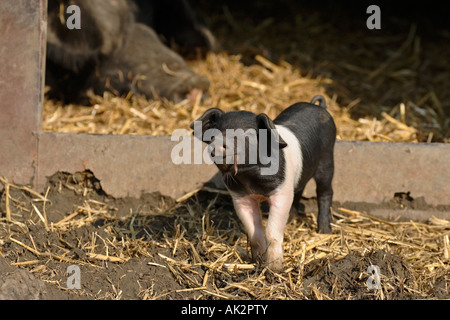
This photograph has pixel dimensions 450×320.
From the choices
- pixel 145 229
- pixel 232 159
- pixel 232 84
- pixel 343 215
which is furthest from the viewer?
pixel 232 84

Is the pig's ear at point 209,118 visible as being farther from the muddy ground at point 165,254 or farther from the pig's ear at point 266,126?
the muddy ground at point 165,254

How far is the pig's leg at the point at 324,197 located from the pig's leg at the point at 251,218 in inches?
26.2

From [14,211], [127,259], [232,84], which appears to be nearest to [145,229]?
[127,259]

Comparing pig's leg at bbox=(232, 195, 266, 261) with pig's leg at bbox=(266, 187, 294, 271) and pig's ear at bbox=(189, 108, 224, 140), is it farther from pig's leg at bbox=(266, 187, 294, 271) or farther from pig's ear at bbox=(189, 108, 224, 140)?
pig's ear at bbox=(189, 108, 224, 140)

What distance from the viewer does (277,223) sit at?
3.12m

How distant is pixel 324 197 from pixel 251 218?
775 mm

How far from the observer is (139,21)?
5801 mm

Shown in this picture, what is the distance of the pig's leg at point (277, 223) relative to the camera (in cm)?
308

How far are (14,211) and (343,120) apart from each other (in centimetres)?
252

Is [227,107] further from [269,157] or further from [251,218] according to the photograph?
[269,157]

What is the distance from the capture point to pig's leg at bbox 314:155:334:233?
373 centimetres

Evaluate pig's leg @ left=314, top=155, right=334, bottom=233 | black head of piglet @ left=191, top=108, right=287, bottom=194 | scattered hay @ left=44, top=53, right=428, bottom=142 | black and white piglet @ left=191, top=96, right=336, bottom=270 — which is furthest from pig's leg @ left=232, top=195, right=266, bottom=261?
scattered hay @ left=44, top=53, right=428, bottom=142

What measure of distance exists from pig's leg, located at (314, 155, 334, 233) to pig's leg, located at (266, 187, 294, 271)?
65 centimetres
